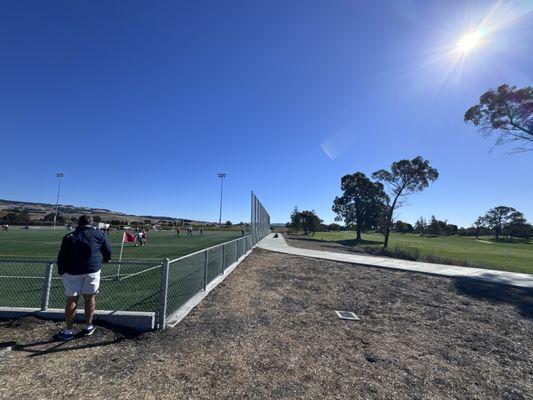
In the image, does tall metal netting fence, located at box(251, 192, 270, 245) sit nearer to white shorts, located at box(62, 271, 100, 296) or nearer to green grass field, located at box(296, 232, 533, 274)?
green grass field, located at box(296, 232, 533, 274)

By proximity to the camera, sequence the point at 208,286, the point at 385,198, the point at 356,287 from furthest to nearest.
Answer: the point at 385,198, the point at 356,287, the point at 208,286

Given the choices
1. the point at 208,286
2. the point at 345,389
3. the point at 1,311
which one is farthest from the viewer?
the point at 208,286

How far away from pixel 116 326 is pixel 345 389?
356 cm

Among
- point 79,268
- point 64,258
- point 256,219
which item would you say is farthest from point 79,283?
point 256,219

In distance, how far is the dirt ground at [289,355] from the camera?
3385 millimetres

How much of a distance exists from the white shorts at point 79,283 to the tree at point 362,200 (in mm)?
55921

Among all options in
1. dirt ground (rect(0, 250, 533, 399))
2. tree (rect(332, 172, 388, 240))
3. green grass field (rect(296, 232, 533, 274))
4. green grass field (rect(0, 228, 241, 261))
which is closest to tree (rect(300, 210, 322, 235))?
tree (rect(332, 172, 388, 240))

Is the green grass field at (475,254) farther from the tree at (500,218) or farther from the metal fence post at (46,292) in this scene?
the tree at (500,218)

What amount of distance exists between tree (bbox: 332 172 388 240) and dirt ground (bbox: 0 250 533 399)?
51.7 metres

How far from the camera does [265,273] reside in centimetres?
1127

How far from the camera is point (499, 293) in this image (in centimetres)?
928

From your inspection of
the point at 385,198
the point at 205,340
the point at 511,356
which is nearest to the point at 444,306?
the point at 511,356

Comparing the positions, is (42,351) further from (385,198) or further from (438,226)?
(438,226)

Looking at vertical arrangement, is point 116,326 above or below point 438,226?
below
